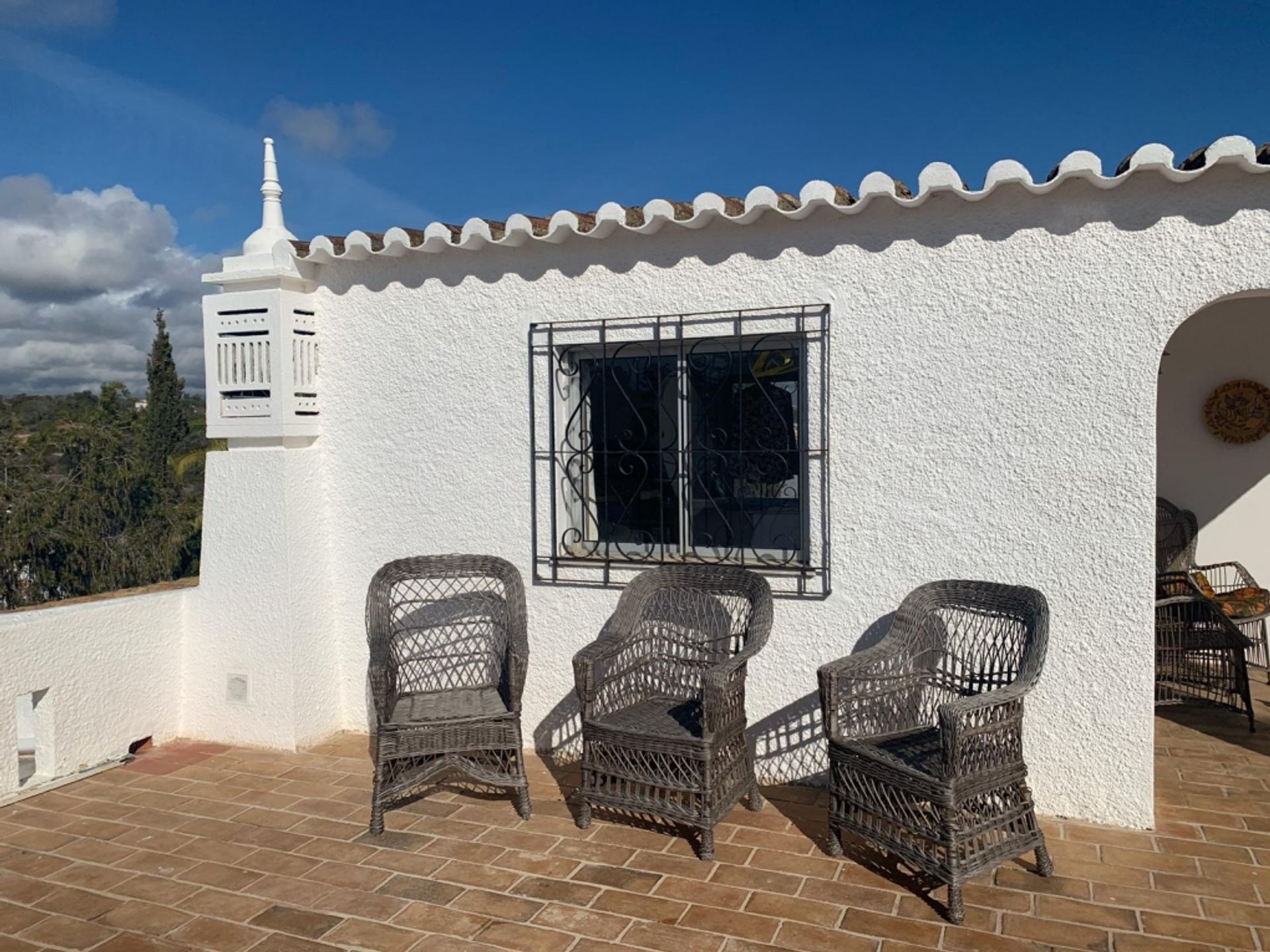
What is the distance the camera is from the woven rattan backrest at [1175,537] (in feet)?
22.2

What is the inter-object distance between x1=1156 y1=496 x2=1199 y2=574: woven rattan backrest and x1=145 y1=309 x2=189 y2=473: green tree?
25614 millimetres

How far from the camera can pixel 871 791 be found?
367 centimetres

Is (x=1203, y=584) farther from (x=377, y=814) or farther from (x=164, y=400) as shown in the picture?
(x=164, y=400)

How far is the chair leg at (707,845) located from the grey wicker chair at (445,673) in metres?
A: 0.94

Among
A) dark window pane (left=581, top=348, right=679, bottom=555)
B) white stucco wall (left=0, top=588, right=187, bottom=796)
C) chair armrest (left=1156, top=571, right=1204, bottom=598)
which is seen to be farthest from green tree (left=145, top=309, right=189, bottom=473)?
chair armrest (left=1156, top=571, right=1204, bottom=598)

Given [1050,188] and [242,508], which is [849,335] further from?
[242,508]

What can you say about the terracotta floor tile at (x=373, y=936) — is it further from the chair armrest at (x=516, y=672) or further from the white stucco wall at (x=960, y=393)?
the white stucco wall at (x=960, y=393)

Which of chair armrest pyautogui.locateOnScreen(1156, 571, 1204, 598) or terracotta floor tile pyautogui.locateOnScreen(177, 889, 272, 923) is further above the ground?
chair armrest pyautogui.locateOnScreen(1156, 571, 1204, 598)

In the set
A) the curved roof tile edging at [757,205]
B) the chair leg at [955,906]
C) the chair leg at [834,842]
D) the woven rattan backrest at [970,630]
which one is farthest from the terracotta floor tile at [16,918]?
the woven rattan backrest at [970,630]

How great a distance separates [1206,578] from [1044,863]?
411 cm

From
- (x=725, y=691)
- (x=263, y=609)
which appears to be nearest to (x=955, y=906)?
(x=725, y=691)

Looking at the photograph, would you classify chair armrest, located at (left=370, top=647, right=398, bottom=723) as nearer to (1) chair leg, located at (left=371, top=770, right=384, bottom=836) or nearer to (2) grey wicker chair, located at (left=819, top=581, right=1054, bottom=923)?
(1) chair leg, located at (left=371, top=770, right=384, bottom=836)

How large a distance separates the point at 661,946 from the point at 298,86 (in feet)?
31.3

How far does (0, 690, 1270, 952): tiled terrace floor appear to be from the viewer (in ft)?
10.7
